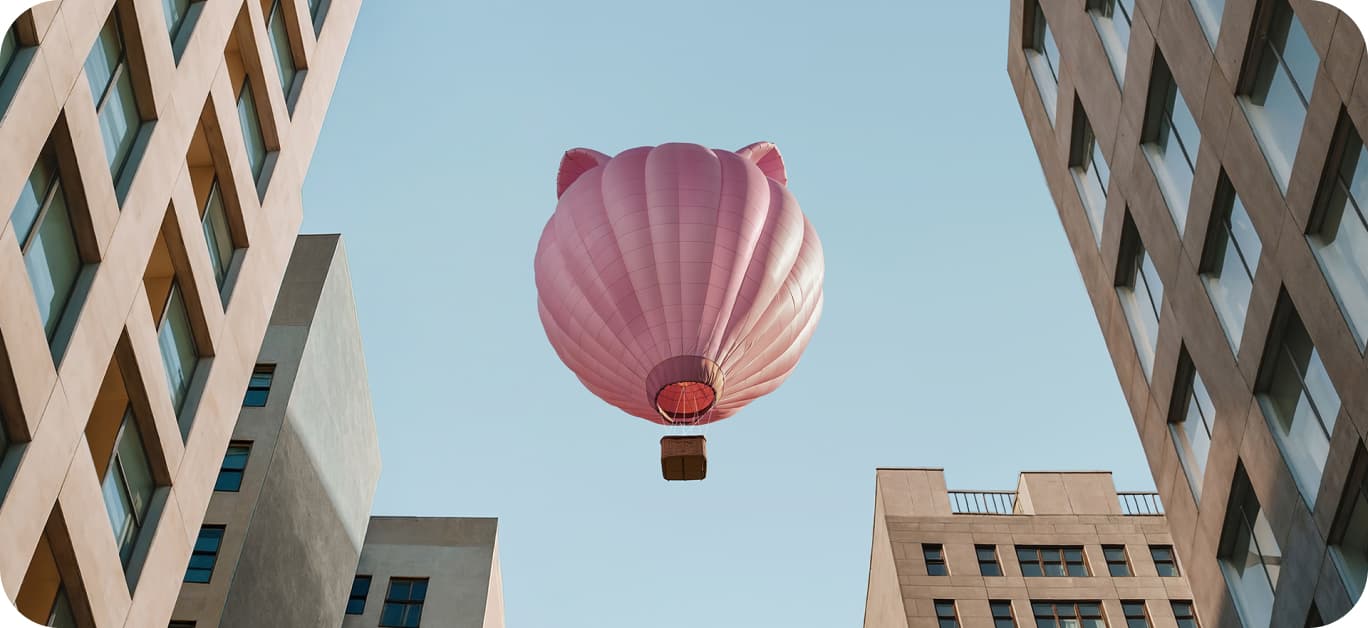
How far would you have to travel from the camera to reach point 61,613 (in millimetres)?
16469

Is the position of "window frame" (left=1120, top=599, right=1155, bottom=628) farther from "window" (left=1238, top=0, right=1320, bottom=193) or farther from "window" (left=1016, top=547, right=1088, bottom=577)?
"window" (left=1238, top=0, right=1320, bottom=193)

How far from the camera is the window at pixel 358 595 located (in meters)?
50.0

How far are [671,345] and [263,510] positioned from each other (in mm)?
15979

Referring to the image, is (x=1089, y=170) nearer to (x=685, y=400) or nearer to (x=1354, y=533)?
(x=1354, y=533)

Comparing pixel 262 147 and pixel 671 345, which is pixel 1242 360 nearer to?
pixel 671 345

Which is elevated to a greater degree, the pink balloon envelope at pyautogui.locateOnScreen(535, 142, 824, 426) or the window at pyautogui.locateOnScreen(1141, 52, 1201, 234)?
the pink balloon envelope at pyautogui.locateOnScreen(535, 142, 824, 426)

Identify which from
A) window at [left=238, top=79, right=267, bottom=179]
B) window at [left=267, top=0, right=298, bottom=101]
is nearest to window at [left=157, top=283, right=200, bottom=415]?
window at [left=238, top=79, right=267, bottom=179]

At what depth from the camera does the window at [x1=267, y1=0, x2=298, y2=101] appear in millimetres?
23922

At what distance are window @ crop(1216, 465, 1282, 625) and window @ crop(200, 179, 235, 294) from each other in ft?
55.4

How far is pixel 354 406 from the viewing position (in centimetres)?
5003

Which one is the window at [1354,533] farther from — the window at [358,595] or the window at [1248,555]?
the window at [358,595]

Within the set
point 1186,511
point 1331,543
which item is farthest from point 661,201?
point 1331,543

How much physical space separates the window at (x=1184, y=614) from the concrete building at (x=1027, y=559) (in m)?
0.04

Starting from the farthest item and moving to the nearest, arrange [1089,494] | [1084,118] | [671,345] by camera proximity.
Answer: [1089,494]
[671,345]
[1084,118]
